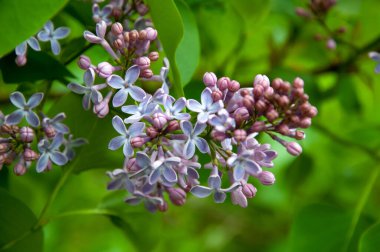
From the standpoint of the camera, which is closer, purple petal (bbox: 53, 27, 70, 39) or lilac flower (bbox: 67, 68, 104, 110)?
lilac flower (bbox: 67, 68, 104, 110)

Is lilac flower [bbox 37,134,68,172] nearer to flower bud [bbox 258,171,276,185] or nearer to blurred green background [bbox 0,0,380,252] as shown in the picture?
blurred green background [bbox 0,0,380,252]

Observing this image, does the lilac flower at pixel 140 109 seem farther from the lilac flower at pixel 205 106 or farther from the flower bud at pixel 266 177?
the flower bud at pixel 266 177

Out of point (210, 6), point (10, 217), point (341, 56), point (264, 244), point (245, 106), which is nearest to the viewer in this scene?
point (245, 106)

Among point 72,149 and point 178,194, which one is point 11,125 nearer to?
point 72,149

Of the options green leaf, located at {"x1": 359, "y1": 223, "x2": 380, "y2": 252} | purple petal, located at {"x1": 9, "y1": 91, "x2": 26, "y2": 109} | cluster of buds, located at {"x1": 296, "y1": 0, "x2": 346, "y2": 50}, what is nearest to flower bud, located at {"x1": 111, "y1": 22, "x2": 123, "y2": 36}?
purple petal, located at {"x1": 9, "y1": 91, "x2": 26, "y2": 109}

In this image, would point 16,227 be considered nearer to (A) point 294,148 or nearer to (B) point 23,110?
(B) point 23,110

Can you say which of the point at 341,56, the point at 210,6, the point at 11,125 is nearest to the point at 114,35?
→ the point at 11,125

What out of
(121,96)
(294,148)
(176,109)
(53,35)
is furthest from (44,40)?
(294,148)
